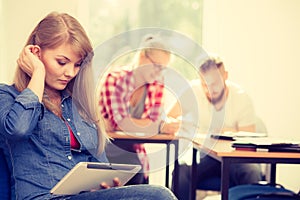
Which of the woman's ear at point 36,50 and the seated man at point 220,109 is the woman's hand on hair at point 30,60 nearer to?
the woman's ear at point 36,50

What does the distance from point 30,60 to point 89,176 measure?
438mm

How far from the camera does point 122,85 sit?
9.07ft

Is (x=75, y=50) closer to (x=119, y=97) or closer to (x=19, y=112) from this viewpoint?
(x=19, y=112)

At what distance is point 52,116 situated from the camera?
1.49 m

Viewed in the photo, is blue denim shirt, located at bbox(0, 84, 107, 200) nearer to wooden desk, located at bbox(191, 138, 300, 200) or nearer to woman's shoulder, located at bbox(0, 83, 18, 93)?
woman's shoulder, located at bbox(0, 83, 18, 93)

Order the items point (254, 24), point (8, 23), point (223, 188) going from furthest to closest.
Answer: point (254, 24) < point (8, 23) < point (223, 188)

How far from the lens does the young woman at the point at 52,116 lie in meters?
1.35

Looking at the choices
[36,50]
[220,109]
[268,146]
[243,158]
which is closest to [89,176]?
[36,50]

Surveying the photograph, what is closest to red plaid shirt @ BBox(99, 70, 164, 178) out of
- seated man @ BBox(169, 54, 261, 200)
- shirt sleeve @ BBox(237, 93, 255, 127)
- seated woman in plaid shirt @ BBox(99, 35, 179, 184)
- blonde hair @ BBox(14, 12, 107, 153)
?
seated woman in plaid shirt @ BBox(99, 35, 179, 184)

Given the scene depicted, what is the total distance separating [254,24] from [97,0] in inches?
51.4

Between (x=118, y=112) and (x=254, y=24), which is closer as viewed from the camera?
(x=118, y=112)

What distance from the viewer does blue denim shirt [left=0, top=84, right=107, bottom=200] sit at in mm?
1350

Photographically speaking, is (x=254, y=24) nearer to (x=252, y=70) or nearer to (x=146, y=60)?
(x=252, y=70)

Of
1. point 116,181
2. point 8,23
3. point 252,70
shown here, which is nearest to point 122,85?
point 8,23
